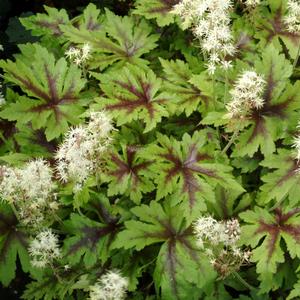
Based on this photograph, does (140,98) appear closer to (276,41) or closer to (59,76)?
(59,76)

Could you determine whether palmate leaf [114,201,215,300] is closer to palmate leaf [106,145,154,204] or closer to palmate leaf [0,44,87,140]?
palmate leaf [106,145,154,204]

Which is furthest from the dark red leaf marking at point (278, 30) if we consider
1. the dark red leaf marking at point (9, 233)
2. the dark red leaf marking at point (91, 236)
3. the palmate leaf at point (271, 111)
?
the dark red leaf marking at point (9, 233)

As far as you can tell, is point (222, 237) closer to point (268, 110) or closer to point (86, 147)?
point (86, 147)

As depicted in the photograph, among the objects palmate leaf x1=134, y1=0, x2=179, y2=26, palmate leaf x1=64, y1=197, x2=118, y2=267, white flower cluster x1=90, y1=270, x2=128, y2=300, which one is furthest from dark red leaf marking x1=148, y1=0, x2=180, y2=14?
white flower cluster x1=90, y1=270, x2=128, y2=300

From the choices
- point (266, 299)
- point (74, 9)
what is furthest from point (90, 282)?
point (74, 9)

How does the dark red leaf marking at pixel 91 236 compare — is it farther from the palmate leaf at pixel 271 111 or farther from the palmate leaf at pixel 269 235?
the palmate leaf at pixel 271 111
